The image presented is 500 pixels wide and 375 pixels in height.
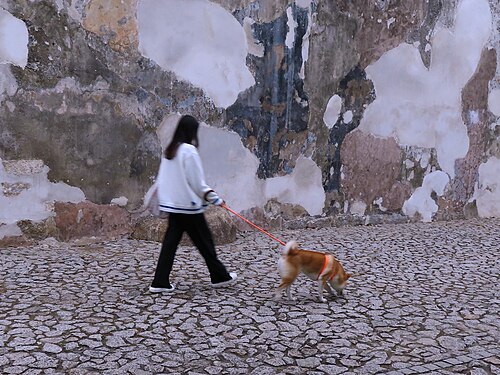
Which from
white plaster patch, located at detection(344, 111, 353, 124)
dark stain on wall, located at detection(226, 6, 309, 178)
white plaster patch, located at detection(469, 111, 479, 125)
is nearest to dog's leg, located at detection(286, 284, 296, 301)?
dark stain on wall, located at detection(226, 6, 309, 178)

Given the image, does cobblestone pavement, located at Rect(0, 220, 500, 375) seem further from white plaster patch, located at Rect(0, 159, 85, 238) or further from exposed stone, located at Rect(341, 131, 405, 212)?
exposed stone, located at Rect(341, 131, 405, 212)

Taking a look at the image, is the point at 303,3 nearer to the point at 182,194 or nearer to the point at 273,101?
the point at 273,101

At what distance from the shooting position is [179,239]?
4.99 meters

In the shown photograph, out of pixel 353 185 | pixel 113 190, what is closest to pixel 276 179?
pixel 353 185

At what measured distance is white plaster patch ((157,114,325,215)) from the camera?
7297mm

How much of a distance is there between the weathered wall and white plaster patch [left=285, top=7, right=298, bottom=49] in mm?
20

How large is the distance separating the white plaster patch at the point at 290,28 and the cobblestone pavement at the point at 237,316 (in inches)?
101

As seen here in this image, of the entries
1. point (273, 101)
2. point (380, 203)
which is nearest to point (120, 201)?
point (273, 101)

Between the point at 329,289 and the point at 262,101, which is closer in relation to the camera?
the point at 329,289

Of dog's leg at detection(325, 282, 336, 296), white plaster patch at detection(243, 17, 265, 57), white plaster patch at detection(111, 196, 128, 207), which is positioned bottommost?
dog's leg at detection(325, 282, 336, 296)

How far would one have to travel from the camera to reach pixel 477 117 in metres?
9.56

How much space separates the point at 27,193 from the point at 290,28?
141 inches

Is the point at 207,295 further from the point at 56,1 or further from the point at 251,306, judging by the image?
the point at 56,1

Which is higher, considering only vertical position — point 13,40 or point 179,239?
point 13,40
